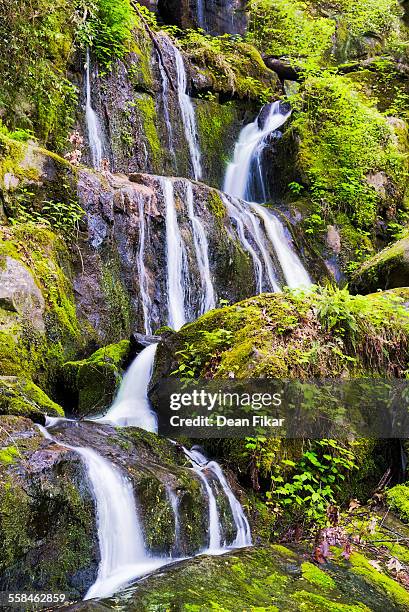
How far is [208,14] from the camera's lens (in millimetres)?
17125

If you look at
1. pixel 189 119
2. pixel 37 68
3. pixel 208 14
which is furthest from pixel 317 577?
pixel 208 14

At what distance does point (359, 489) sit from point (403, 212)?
9.54m

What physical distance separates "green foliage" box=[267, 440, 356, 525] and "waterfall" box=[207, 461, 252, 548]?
0.32 meters

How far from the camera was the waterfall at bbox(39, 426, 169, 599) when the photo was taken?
11.3ft

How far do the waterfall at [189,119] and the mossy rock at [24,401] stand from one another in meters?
8.46

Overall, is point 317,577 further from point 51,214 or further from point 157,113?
point 157,113

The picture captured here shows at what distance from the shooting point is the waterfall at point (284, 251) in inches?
407

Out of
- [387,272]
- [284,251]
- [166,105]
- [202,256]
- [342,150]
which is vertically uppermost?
[166,105]

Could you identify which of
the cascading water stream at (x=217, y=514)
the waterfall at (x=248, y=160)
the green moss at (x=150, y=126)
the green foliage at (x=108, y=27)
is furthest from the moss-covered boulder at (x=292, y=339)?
the green foliage at (x=108, y=27)

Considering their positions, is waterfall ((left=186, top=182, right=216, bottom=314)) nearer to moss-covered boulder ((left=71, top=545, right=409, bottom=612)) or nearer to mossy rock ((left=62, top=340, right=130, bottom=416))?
mossy rock ((left=62, top=340, right=130, bottom=416))

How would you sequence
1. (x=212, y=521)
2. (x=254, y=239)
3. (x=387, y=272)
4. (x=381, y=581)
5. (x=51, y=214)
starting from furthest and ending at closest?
(x=254, y=239)
(x=387, y=272)
(x=51, y=214)
(x=212, y=521)
(x=381, y=581)

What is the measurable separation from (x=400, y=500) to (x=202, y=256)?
5.26m

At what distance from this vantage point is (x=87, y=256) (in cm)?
748

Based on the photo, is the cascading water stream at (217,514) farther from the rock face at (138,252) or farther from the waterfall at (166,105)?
the waterfall at (166,105)
